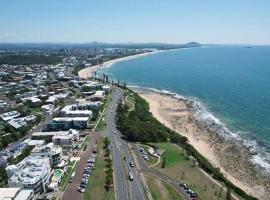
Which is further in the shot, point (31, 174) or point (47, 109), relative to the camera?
point (47, 109)

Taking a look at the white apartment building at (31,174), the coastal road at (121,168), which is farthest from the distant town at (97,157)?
the white apartment building at (31,174)

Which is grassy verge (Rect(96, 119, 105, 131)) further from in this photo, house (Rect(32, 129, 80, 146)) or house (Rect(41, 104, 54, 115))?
house (Rect(41, 104, 54, 115))

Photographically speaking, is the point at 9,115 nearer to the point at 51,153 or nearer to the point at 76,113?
the point at 76,113

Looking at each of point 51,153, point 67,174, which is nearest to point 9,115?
point 51,153

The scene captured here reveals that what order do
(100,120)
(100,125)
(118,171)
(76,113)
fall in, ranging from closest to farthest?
(118,171), (100,125), (100,120), (76,113)

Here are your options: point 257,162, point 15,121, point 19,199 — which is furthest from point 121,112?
point 19,199

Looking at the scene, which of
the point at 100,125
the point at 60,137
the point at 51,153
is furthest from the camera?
the point at 100,125

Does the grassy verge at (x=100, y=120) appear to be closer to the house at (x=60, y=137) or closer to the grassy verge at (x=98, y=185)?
the house at (x=60, y=137)
